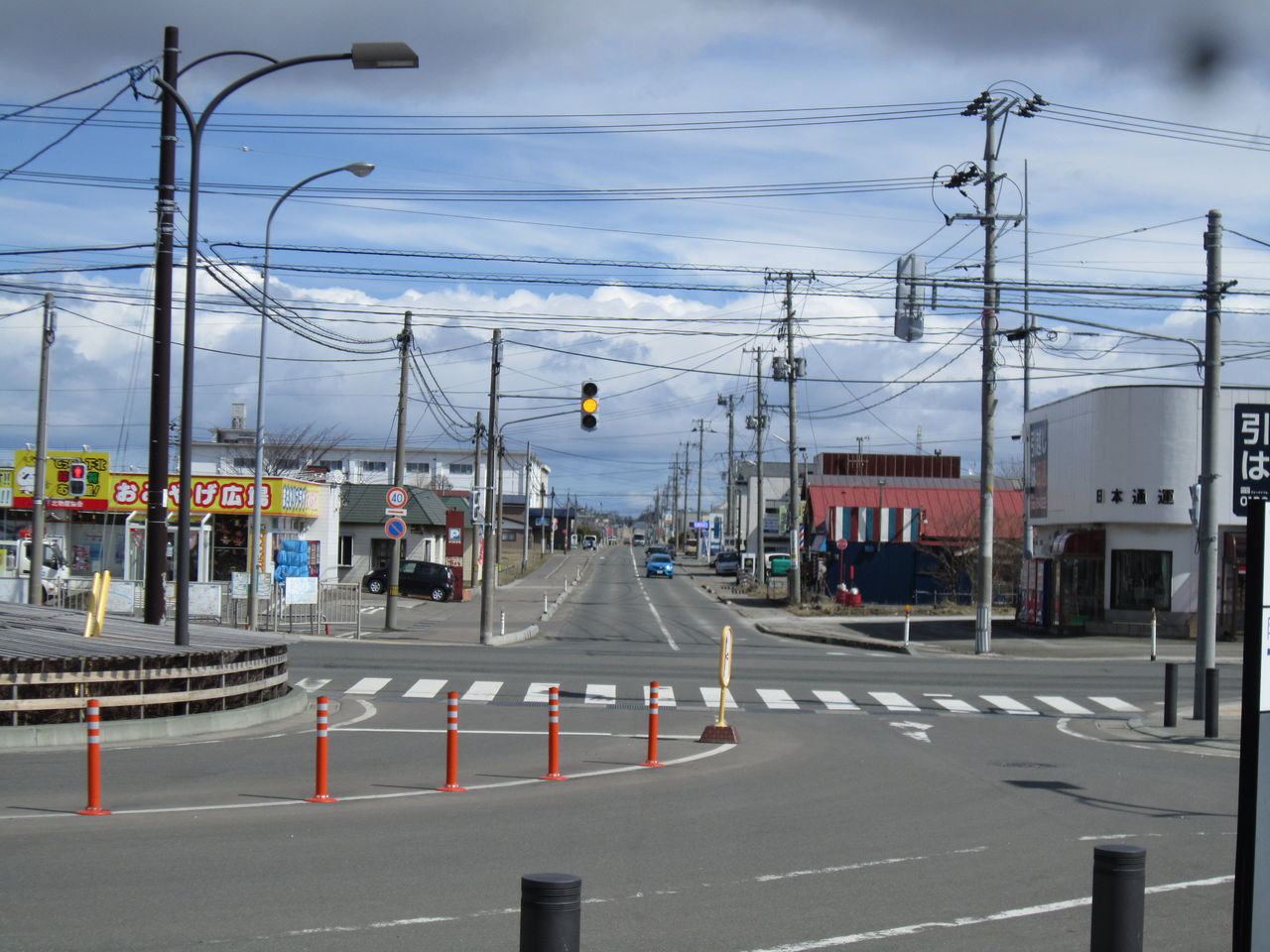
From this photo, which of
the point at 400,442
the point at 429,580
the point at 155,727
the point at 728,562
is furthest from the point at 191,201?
the point at 728,562

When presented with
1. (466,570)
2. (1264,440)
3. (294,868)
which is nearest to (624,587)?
(466,570)

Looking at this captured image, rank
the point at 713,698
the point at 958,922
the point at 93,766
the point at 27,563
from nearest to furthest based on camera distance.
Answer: the point at 958,922 < the point at 93,766 < the point at 713,698 < the point at 27,563

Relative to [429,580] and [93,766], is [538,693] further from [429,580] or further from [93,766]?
[429,580]

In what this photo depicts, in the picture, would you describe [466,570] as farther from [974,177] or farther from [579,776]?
[579,776]

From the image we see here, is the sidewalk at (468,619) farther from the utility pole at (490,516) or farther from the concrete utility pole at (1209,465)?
the concrete utility pole at (1209,465)

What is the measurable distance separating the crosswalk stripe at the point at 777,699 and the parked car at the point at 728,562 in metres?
66.4

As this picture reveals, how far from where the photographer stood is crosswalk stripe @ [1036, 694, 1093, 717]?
22234 millimetres

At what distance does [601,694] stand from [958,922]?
15.1 m

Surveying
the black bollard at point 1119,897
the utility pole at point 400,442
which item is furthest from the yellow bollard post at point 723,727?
the utility pole at point 400,442

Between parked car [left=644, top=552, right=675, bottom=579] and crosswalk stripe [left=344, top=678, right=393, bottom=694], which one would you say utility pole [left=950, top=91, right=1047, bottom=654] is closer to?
crosswalk stripe [left=344, top=678, right=393, bottom=694]

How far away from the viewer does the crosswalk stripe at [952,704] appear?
22098mm

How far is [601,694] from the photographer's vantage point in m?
22.7

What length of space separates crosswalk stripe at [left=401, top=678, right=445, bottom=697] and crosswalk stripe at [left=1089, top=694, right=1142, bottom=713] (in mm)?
12046

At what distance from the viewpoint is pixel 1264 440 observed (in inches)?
1131
